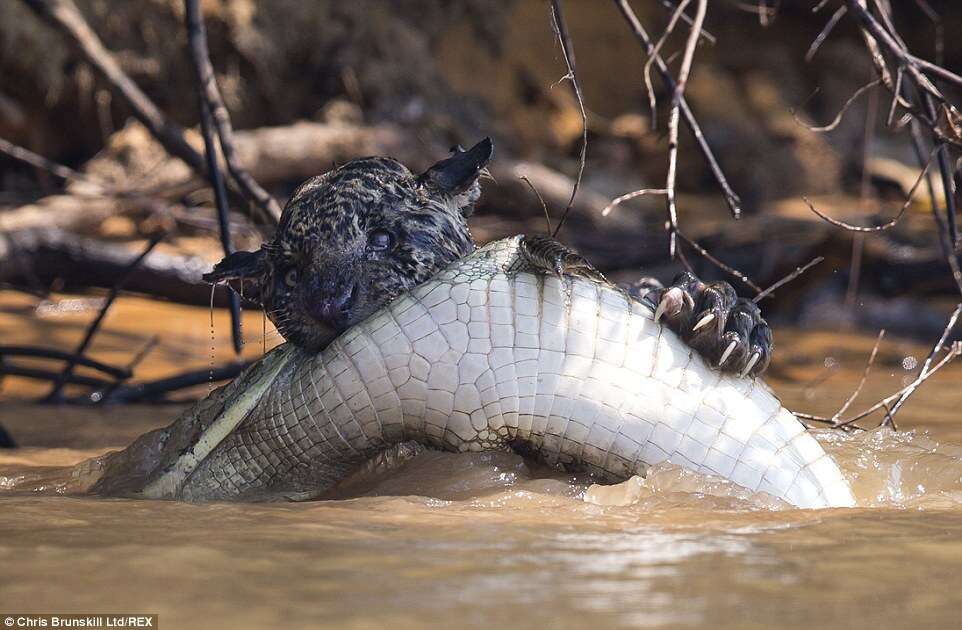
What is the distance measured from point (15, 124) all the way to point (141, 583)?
9.58m

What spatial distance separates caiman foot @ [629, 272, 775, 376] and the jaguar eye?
694 millimetres

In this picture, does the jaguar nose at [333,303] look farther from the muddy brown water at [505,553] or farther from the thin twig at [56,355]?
the thin twig at [56,355]

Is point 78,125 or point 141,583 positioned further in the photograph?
point 78,125

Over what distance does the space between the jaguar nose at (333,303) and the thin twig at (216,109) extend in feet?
5.19

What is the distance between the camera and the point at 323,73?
1162cm

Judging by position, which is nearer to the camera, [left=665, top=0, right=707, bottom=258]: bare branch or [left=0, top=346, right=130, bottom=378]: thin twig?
[left=665, top=0, right=707, bottom=258]: bare branch

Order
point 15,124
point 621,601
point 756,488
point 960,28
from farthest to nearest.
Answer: point 960,28, point 15,124, point 756,488, point 621,601

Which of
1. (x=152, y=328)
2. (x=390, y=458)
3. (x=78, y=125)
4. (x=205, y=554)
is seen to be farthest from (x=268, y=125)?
(x=205, y=554)

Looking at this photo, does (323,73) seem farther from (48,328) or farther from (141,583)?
(141,583)

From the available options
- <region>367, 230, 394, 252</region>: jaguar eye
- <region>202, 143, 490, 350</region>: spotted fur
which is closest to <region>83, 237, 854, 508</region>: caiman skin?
<region>202, 143, 490, 350</region>: spotted fur

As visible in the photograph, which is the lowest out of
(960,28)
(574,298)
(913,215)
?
(574,298)

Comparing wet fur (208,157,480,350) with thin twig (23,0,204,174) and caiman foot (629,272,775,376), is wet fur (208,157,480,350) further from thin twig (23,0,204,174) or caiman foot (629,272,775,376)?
thin twig (23,0,204,174)

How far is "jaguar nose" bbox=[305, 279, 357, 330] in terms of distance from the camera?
8.98ft

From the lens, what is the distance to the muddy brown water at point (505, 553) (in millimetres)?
1733
